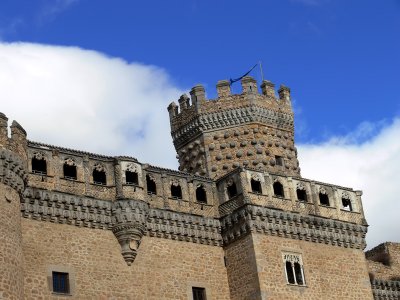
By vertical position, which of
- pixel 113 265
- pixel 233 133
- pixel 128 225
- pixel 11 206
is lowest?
pixel 113 265

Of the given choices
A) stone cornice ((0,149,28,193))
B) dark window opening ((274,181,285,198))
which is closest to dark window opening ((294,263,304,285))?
dark window opening ((274,181,285,198))

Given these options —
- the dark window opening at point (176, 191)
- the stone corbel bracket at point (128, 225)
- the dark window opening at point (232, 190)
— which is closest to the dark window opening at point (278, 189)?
the dark window opening at point (232, 190)

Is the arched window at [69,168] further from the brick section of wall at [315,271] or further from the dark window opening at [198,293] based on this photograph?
the brick section of wall at [315,271]

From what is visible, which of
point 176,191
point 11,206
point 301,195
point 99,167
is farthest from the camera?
point 301,195

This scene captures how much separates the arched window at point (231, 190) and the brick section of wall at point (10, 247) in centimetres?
890

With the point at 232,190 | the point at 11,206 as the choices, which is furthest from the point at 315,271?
the point at 11,206

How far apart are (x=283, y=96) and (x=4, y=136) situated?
1523 centimetres

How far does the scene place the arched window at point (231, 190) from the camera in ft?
98.9

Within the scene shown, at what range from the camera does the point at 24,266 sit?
24281mm

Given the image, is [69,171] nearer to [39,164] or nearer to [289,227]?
[39,164]

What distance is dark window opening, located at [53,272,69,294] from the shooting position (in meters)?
25.0

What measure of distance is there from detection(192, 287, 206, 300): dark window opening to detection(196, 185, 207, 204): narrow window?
360cm

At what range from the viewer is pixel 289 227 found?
29812 mm

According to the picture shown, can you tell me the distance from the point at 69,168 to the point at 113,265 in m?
3.61
